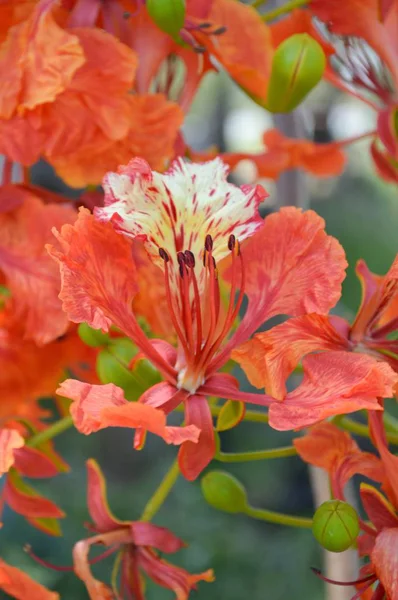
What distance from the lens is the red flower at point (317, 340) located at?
0.43 m

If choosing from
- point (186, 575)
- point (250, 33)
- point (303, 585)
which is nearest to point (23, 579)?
point (186, 575)

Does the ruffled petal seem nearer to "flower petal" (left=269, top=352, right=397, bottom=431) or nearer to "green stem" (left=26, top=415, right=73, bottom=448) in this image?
"flower petal" (left=269, top=352, right=397, bottom=431)

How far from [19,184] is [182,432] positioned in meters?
0.27

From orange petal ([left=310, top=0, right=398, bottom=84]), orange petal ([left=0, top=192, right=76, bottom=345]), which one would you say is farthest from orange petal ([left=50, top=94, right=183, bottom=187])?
orange petal ([left=310, top=0, right=398, bottom=84])

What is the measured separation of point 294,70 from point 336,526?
277mm

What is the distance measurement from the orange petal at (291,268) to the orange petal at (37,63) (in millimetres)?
156

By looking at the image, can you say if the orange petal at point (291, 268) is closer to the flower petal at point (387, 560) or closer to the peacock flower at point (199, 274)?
the peacock flower at point (199, 274)

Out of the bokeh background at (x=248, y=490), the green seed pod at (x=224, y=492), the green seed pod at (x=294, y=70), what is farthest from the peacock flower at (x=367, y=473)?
the bokeh background at (x=248, y=490)

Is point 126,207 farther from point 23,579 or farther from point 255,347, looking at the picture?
point 23,579

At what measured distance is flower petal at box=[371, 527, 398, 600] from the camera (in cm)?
42

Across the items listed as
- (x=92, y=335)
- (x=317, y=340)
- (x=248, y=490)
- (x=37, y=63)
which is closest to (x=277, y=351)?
(x=317, y=340)

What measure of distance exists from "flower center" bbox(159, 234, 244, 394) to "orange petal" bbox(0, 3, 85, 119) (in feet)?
0.47

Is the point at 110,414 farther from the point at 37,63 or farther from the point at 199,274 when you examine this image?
the point at 37,63

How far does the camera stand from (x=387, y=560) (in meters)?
0.42
